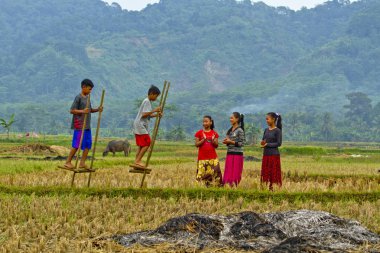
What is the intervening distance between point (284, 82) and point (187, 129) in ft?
256

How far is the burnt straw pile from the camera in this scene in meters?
5.62

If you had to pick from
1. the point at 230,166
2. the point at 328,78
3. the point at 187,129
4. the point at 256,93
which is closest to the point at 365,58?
the point at 328,78

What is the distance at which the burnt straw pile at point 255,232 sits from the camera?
562 centimetres

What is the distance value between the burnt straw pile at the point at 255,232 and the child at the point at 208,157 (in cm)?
408

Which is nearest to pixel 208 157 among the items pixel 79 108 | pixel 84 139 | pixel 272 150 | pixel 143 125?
pixel 272 150

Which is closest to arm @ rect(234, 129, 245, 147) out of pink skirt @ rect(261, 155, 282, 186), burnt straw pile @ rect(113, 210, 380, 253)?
pink skirt @ rect(261, 155, 282, 186)

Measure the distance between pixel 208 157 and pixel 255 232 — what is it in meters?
4.77

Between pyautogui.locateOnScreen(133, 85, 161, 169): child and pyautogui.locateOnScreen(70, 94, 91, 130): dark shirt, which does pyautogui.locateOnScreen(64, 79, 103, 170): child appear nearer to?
pyautogui.locateOnScreen(70, 94, 91, 130): dark shirt

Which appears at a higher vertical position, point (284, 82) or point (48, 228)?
point (284, 82)

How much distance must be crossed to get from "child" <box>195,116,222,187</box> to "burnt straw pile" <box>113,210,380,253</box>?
4.08 m

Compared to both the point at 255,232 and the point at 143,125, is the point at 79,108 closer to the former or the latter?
the point at 143,125

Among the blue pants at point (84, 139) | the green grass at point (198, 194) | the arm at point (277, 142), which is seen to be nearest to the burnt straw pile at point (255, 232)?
the green grass at point (198, 194)

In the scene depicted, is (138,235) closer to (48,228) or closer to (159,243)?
(159,243)

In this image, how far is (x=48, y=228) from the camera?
6770 mm
